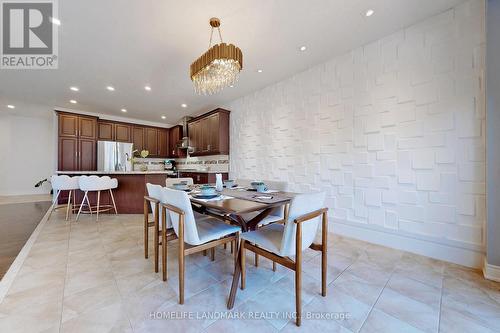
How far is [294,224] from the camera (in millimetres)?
1212

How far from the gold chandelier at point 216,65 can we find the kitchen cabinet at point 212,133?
2.24 m

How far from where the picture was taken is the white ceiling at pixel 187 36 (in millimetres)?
1876

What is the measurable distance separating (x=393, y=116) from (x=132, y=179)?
4509mm

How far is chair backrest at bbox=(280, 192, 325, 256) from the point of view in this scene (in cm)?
120

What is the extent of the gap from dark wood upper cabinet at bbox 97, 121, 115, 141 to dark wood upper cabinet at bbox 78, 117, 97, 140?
153 mm

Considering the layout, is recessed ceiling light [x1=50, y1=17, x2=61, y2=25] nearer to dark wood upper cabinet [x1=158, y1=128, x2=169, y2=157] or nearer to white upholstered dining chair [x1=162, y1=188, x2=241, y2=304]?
white upholstered dining chair [x1=162, y1=188, x2=241, y2=304]

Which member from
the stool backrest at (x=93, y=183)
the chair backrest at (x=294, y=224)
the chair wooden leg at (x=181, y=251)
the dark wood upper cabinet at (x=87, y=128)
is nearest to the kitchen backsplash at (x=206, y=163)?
the stool backrest at (x=93, y=183)

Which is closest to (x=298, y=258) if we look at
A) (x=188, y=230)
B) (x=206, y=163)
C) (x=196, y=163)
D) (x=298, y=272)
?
(x=298, y=272)

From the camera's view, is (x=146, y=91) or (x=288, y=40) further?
(x=146, y=91)

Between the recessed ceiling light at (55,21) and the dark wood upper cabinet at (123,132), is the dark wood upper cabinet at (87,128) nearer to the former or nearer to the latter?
the dark wood upper cabinet at (123,132)

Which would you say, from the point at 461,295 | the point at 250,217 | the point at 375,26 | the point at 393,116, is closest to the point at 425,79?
the point at 393,116

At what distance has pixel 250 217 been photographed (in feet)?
6.46

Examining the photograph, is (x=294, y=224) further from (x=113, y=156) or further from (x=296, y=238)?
(x=113, y=156)

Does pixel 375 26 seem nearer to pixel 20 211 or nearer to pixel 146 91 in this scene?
pixel 146 91
